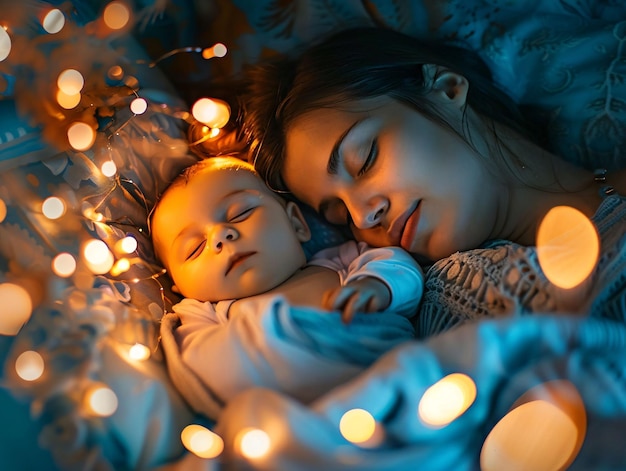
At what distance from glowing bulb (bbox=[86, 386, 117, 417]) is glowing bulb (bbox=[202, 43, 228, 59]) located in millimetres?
653

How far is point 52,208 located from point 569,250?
77 centimetres

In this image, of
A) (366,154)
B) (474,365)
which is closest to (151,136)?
(366,154)

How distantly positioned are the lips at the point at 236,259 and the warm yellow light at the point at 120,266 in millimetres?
167

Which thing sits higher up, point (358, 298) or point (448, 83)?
point (448, 83)

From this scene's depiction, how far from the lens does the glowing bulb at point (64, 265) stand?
84 centimetres

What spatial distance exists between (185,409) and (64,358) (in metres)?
0.17

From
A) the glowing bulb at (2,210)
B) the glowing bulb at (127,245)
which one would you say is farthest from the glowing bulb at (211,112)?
the glowing bulb at (2,210)

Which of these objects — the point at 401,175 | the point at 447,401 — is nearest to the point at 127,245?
the point at 401,175

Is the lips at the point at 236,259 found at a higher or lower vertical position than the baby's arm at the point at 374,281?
higher

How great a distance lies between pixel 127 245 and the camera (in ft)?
3.20

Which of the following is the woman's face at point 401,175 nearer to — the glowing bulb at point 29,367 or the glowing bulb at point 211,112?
the glowing bulb at point 211,112

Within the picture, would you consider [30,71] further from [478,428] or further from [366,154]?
[478,428]

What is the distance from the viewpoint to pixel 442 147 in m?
0.99

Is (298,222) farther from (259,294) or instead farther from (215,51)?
(215,51)
